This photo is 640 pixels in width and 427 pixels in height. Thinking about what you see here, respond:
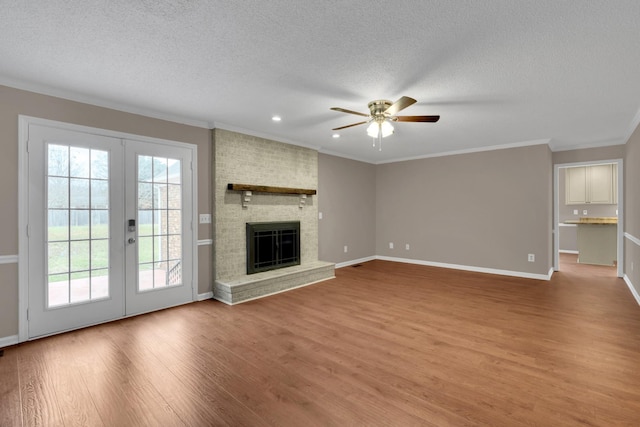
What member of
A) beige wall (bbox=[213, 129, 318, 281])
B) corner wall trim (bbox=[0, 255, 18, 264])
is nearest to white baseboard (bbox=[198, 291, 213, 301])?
beige wall (bbox=[213, 129, 318, 281])

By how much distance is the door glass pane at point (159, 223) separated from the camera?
3619 millimetres

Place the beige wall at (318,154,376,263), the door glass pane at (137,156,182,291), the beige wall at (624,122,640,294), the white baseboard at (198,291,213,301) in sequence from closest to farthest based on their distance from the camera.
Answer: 1. the door glass pane at (137,156,182,291)
2. the beige wall at (624,122,640,294)
3. the white baseboard at (198,291,213,301)
4. the beige wall at (318,154,376,263)

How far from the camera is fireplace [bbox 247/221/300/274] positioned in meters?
4.65

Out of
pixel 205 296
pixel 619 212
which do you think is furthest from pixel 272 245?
pixel 619 212

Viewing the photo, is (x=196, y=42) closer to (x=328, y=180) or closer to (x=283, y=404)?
(x=283, y=404)

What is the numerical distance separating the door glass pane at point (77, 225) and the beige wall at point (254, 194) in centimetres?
135

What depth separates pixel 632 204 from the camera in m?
4.34

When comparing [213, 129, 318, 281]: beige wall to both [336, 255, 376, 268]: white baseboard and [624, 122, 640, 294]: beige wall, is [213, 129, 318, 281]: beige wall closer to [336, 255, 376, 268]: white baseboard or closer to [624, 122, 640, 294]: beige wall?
[336, 255, 376, 268]: white baseboard

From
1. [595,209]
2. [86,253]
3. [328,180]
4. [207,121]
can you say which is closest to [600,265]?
[595,209]

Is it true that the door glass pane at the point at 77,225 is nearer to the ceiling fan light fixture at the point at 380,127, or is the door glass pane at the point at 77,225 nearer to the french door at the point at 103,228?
the french door at the point at 103,228

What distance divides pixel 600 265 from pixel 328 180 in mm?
6173

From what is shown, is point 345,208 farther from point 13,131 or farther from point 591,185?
point 591,185

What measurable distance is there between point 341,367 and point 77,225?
308 cm

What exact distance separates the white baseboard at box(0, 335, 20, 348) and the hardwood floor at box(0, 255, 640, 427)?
0.11 m
